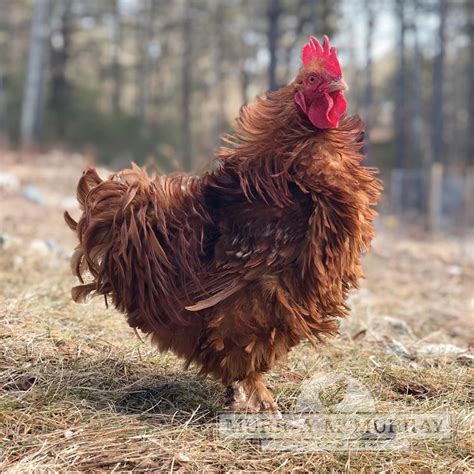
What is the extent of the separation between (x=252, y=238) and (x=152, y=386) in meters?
1.21

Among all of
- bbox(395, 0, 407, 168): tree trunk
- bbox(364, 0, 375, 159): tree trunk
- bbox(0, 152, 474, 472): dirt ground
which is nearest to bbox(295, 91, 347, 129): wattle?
bbox(0, 152, 474, 472): dirt ground

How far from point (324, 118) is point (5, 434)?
7.30 feet

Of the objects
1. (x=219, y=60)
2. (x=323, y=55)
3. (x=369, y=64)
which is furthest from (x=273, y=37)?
(x=219, y=60)

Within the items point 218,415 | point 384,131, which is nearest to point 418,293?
point 218,415

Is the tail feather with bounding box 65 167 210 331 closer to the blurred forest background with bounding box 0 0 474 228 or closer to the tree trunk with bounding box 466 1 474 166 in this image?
the blurred forest background with bounding box 0 0 474 228

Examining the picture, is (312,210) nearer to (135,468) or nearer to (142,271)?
(142,271)

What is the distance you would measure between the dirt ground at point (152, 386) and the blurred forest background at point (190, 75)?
46.3 feet

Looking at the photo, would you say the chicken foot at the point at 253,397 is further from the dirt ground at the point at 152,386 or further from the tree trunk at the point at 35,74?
the tree trunk at the point at 35,74

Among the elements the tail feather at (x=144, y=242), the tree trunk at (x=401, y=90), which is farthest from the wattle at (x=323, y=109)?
the tree trunk at (x=401, y=90)

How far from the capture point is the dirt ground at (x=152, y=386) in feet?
8.90

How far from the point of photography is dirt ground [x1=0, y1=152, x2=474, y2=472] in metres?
2.71

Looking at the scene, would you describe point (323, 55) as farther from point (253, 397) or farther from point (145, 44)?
point (145, 44)

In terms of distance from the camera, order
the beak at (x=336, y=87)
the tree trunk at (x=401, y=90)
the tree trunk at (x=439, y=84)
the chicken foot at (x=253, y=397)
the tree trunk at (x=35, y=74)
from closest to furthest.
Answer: the beak at (x=336, y=87)
the chicken foot at (x=253, y=397)
the tree trunk at (x=439, y=84)
the tree trunk at (x=35, y=74)
the tree trunk at (x=401, y=90)

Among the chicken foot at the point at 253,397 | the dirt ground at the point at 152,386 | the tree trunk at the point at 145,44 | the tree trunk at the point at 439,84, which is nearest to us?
the dirt ground at the point at 152,386
